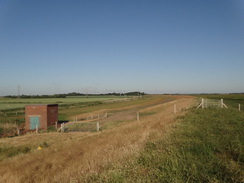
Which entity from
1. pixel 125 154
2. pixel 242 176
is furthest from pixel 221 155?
pixel 125 154

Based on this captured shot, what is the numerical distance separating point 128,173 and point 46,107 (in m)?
29.2

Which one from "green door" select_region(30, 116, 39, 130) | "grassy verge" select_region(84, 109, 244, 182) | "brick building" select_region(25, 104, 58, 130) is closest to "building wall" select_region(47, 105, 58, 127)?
"brick building" select_region(25, 104, 58, 130)

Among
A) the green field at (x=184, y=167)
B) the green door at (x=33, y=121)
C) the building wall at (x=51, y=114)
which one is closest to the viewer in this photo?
the green field at (x=184, y=167)

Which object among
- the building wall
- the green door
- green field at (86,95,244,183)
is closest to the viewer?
green field at (86,95,244,183)

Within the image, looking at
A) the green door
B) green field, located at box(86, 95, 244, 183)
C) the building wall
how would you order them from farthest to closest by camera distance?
the building wall → the green door → green field, located at box(86, 95, 244, 183)

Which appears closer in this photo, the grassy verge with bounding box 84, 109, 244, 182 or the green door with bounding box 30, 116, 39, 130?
the grassy verge with bounding box 84, 109, 244, 182

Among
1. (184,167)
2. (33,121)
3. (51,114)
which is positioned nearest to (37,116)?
(33,121)

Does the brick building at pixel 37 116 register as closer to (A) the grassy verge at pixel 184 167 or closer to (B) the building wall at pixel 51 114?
(B) the building wall at pixel 51 114

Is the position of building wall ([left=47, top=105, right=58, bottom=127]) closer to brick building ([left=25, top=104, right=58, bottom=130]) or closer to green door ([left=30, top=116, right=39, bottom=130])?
brick building ([left=25, top=104, right=58, bottom=130])

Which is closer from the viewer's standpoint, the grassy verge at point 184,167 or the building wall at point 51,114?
the grassy verge at point 184,167

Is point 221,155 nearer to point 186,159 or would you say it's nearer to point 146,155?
point 186,159

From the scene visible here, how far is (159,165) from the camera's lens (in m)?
4.54

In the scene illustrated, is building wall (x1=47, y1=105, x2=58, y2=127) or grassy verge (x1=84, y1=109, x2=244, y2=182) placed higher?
grassy verge (x1=84, y1=109, x2=244, y2=182)

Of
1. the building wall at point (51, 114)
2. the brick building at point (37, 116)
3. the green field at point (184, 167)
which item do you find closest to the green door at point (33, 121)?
the brick building at point (37, 116)
